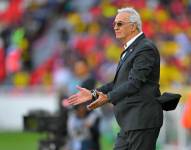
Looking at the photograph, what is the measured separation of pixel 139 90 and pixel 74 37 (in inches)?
559

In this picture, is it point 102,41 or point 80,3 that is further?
point 80,3

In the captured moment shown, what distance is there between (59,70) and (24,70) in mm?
2023

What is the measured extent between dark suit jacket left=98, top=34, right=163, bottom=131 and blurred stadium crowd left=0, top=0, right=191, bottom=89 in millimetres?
11033

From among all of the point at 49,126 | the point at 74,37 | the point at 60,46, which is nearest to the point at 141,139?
the point at 49,126

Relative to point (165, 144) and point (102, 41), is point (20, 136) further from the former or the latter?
point (165, 144)

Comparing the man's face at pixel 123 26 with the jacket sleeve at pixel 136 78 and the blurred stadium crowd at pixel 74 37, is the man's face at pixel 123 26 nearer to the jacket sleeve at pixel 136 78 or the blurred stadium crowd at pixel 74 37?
the jacket sleeve at pixel 136 78

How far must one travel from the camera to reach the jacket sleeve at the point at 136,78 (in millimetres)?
8453

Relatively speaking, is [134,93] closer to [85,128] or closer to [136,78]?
[136,78]

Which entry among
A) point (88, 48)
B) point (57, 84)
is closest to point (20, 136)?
point (57, 84)

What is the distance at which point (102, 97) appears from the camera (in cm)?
851

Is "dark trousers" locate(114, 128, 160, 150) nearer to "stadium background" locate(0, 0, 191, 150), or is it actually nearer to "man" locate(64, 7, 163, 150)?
"man" locate(64, 7, 163, 150)

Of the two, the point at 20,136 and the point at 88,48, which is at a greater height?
the point at 88,48

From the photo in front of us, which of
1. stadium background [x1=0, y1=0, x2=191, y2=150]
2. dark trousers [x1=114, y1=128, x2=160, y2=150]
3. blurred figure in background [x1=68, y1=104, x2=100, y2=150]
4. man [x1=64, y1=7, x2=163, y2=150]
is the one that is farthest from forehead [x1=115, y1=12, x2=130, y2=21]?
stadium background [x1=0, y1=0, x2=191, y2=150]

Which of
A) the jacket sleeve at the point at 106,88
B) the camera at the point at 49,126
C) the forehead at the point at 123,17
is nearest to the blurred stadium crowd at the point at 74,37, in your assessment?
the camera at the point at 49,126
